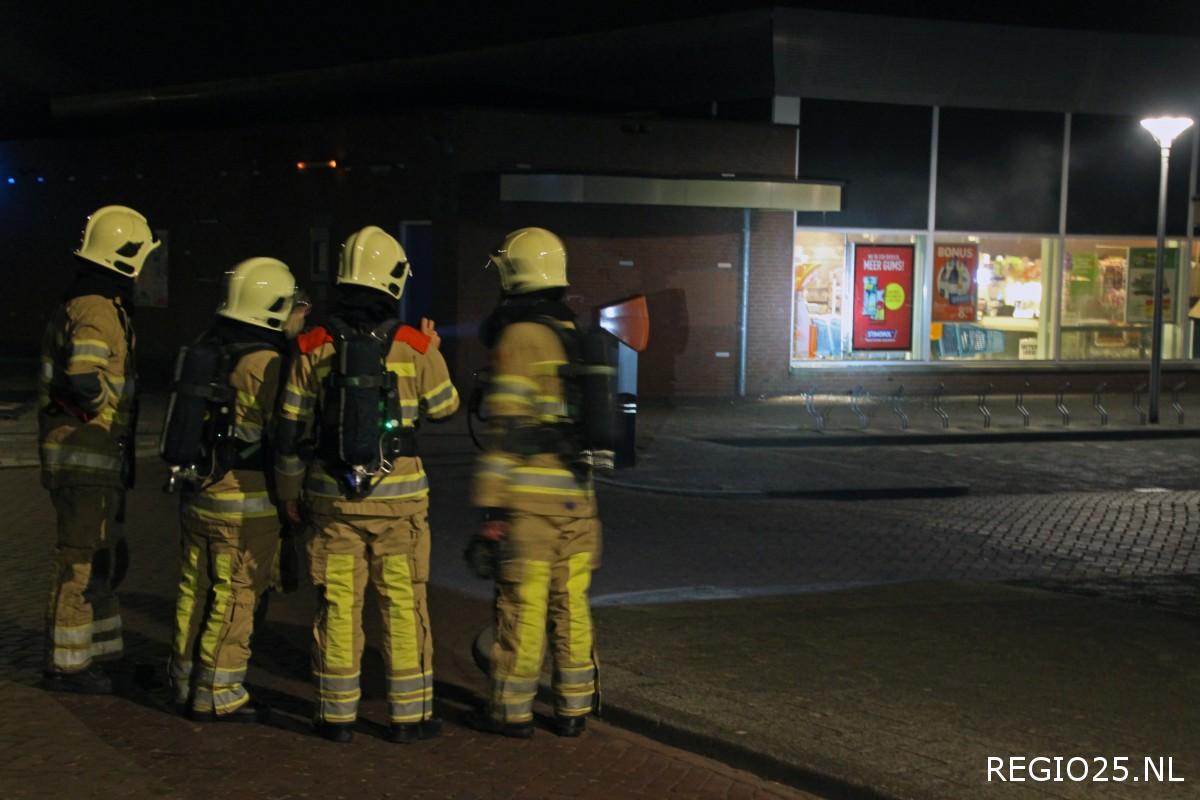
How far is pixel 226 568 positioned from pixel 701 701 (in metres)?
2.15

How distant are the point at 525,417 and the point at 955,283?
2003 centimetres

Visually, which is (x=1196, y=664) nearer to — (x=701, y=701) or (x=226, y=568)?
(x=701, y=701)

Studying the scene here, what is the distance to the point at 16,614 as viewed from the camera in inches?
324

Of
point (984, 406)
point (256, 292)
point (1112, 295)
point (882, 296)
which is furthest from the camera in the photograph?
point (1112, 295)

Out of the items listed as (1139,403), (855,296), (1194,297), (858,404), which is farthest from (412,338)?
(1194,297)

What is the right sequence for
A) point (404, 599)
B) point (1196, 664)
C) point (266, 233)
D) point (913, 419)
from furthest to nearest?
point (266, 233) < point (913, 419) < point (1196, 664) < point (404, 599)

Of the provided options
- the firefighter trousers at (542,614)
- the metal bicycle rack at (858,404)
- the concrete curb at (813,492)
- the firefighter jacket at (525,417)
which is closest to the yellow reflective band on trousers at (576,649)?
the firefighter trousers at (542,614)

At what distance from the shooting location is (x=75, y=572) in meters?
6.62

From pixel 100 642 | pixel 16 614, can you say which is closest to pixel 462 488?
pixel 16 614

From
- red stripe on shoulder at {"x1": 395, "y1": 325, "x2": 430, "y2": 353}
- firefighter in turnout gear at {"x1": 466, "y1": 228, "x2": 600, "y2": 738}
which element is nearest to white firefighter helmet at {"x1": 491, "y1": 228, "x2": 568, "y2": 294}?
firefighter in turnout gear at {"x1": 466, "y1": 228, "x2": 600, "y2": 738}

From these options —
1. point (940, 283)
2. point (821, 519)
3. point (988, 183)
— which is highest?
point (988, 183)

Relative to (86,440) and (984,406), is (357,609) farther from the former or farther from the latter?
(984,406)

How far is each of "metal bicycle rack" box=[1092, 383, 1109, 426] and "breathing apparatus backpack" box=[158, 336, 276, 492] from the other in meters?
16.6

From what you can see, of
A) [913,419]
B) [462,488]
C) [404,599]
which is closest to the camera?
[404,599]
